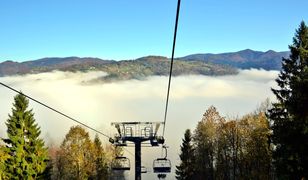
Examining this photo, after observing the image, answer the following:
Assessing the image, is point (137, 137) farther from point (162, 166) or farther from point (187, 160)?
point (187, 160)

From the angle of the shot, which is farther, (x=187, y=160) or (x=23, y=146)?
(x=187, y=160)

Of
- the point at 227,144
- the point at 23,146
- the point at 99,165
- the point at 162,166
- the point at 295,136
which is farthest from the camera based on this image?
the point at 99,165

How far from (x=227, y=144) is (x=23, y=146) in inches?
1186

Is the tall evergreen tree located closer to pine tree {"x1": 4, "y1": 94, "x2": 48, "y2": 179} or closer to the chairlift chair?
the chairlift chair

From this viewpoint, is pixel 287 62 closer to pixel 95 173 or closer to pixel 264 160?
pixel 264 160

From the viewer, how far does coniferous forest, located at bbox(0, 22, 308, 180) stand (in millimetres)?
31000

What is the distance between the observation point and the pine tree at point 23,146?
4909 centimetres

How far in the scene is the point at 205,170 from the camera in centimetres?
7919

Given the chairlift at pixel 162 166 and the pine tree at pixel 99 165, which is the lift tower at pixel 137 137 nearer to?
the chairlift at pixel 162 166

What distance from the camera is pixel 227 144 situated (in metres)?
68.2

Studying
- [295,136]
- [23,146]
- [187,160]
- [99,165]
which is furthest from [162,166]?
[99,165]

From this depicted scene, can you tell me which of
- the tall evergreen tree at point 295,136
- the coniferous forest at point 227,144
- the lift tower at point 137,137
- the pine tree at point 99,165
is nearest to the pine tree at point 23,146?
the coniferous forest at point 227,144

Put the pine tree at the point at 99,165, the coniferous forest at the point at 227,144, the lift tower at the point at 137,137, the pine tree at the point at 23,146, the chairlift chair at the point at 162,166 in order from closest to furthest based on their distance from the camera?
the coniferous forest at the point at 227,144
the lift tower at the point at 137,137
the chairlift chair at the point at 162,166
the pine tree at the point at 23,146
the pine tree at the point at 99,165

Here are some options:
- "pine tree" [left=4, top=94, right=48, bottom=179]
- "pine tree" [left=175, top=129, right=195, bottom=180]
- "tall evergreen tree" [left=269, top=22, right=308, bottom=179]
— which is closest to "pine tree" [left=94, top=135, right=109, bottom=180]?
"pine tree" [left=175, top=129, right=195, bottom=180]
